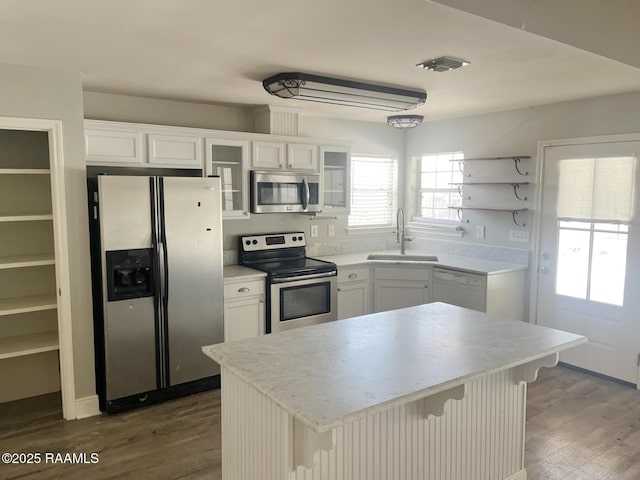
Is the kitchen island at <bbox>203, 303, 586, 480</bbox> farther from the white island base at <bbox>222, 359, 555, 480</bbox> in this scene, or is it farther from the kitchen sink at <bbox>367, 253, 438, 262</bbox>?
the kitchen sink at <bbox>367, 253, 438, 262</bbox>

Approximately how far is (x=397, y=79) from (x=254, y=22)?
141 centimetres

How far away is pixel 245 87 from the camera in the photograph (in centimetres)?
363

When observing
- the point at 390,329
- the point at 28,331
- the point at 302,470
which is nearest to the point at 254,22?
the point at 390,329

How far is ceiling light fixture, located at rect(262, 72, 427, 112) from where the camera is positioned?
3.14m

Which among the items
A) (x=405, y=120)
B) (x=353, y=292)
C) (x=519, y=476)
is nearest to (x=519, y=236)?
(x=405, y=120)

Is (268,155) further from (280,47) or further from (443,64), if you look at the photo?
(443,64)

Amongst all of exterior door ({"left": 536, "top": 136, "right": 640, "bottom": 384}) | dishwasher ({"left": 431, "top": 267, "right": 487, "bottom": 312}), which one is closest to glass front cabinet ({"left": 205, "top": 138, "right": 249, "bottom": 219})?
dishwasher ({"left": 431, "top": 267, "right": 487, "bottom": 312})

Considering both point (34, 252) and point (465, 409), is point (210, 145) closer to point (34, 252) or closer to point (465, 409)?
point (34, 252)

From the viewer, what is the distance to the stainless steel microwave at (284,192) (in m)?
4.30

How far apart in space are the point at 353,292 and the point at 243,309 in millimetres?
1197

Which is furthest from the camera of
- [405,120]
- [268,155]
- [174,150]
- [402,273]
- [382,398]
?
[402,273]

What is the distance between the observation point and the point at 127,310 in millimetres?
3436

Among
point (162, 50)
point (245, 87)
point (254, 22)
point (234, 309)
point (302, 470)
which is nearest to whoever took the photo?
point (302, 470)

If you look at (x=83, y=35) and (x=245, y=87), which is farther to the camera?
(x=245, y=87)
